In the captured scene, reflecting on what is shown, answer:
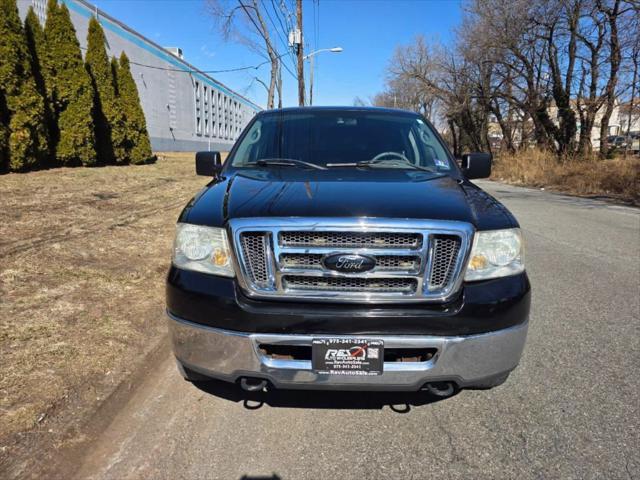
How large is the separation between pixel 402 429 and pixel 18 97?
12.3 m

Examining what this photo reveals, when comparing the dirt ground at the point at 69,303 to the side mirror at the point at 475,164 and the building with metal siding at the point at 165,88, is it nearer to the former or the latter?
the side mirror at the point at 475,164

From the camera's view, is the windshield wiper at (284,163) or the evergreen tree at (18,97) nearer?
the windshield wiper at (284,163)

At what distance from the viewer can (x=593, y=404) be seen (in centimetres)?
268

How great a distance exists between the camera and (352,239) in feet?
7.04

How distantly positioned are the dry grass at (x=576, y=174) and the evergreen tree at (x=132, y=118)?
51.7ft

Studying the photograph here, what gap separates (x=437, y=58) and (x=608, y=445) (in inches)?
1295

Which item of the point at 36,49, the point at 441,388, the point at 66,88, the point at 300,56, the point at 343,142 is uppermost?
the point at 300,56

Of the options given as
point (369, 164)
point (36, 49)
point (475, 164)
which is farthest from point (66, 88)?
point (475, 164)

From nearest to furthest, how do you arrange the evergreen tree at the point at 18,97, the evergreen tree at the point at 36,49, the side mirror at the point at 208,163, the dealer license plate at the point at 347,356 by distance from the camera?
the dealer license plate at the point at 347,356
the side mirror at the point at 208,163
the evergreen tree at the point at 18,97
the evergreen tree at the point at 36,49

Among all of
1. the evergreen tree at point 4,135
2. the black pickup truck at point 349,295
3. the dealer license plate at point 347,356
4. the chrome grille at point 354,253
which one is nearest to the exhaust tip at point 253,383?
the black pickup truck at point 349,295

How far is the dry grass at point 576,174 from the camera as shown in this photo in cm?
1442

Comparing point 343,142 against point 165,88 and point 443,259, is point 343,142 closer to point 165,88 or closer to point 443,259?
point 443,259

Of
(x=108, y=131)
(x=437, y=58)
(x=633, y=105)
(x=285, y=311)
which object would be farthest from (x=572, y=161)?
(x=285, y=311)

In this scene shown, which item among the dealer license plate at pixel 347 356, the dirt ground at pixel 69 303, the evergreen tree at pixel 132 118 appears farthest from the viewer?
the evergreen tree at pixel 132 118
